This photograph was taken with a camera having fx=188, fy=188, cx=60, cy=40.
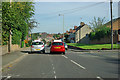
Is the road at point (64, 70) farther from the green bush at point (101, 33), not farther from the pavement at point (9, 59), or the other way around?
the green bush at point (101, 33)

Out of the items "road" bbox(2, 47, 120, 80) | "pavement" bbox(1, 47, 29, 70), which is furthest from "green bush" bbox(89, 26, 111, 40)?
"road" bbox(2, 47, 120, 80)

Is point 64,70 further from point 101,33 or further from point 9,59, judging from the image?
point 101,33

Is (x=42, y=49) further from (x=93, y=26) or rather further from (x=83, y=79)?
(x=93, y=26)

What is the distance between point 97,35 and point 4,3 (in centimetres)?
4107

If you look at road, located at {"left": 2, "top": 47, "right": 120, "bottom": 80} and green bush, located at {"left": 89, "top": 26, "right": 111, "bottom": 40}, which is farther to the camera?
green bush, located at {"left": 89, "top": 26, "right": 111, "bottom": 40}

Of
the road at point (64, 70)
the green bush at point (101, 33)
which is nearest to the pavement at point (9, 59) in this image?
the road at point (64, 70)

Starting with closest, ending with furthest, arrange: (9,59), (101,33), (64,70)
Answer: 1. (64,70)
2. (9,59)
3. (101,33)

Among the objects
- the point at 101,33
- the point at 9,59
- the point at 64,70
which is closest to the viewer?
the point at 64,70

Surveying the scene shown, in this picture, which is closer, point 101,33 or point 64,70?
point 64,70

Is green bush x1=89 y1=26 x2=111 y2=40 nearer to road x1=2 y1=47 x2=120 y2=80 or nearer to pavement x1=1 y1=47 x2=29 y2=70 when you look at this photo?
pavement x1=1 y1=47 x2=29 y2=70

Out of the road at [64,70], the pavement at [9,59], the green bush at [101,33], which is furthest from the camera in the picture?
the green bush at [101,33]

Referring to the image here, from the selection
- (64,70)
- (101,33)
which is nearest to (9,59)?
(64,70)

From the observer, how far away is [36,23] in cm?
4334

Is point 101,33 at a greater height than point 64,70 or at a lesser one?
greater
